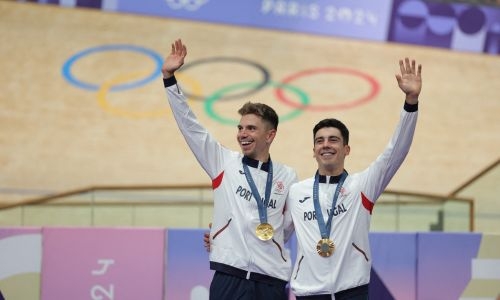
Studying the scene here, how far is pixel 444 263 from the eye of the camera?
5.70 meters

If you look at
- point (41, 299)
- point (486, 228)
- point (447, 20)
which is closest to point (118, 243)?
point (41, 299)

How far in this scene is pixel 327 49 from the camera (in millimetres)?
16125

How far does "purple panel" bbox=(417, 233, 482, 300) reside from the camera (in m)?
5.66

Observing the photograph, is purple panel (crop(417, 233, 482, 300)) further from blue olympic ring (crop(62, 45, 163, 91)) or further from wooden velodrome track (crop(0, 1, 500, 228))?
blue olympic ring (crop(62, 45, 163, 91))

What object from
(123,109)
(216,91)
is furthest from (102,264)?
(216,91)

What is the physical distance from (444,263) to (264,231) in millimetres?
2309

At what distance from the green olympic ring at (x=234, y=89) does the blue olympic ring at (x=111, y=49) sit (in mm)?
1347

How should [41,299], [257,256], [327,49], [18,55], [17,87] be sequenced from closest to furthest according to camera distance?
[257,256], [41,299], [17,87], [18,55], [327,49]

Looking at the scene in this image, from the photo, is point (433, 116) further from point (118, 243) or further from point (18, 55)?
point (118, 243)

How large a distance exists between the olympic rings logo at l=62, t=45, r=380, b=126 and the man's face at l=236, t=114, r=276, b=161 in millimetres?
9019

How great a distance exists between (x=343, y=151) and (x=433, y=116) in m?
10.4

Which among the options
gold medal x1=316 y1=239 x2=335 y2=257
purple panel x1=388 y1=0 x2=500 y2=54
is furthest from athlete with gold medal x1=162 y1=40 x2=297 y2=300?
purple panel x1=388 y1=0 x2=500 y2=54

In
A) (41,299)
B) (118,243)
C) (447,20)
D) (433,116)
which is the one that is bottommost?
(41,299)

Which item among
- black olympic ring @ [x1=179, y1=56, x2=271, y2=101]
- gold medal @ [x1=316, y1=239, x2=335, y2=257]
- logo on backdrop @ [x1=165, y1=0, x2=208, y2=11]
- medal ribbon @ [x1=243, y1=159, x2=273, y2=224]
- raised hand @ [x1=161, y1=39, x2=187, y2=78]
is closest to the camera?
gold medal @ [x1=316, y1=239, x2=335, y2=257]
